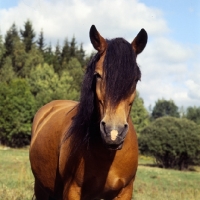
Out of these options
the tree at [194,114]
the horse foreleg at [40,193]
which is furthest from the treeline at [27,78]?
the horse foreleg at [40,193]

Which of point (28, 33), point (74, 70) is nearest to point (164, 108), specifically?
point (74, 70)

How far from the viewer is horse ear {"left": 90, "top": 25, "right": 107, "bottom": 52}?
310 centimetres

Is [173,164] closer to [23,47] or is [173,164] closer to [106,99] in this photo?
[106,99]

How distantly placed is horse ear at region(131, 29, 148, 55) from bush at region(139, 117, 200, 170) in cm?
2653

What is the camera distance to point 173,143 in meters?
29.3

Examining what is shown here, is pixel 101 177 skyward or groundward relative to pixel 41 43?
groundward

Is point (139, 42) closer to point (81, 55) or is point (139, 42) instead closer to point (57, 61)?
point (57, 61)

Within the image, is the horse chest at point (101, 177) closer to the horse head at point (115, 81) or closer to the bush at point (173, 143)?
the horse head at point (115, 81)

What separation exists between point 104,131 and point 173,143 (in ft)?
90.3

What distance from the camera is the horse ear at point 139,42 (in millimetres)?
3158

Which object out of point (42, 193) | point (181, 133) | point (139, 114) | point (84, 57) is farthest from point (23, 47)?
point (42, 193)

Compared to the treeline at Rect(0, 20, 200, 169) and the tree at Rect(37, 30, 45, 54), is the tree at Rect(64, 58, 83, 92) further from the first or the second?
the tree at Rect(37, 30, 45, 54)

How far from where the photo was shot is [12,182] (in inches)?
364

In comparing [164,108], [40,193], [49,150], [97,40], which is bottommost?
[40,193]
